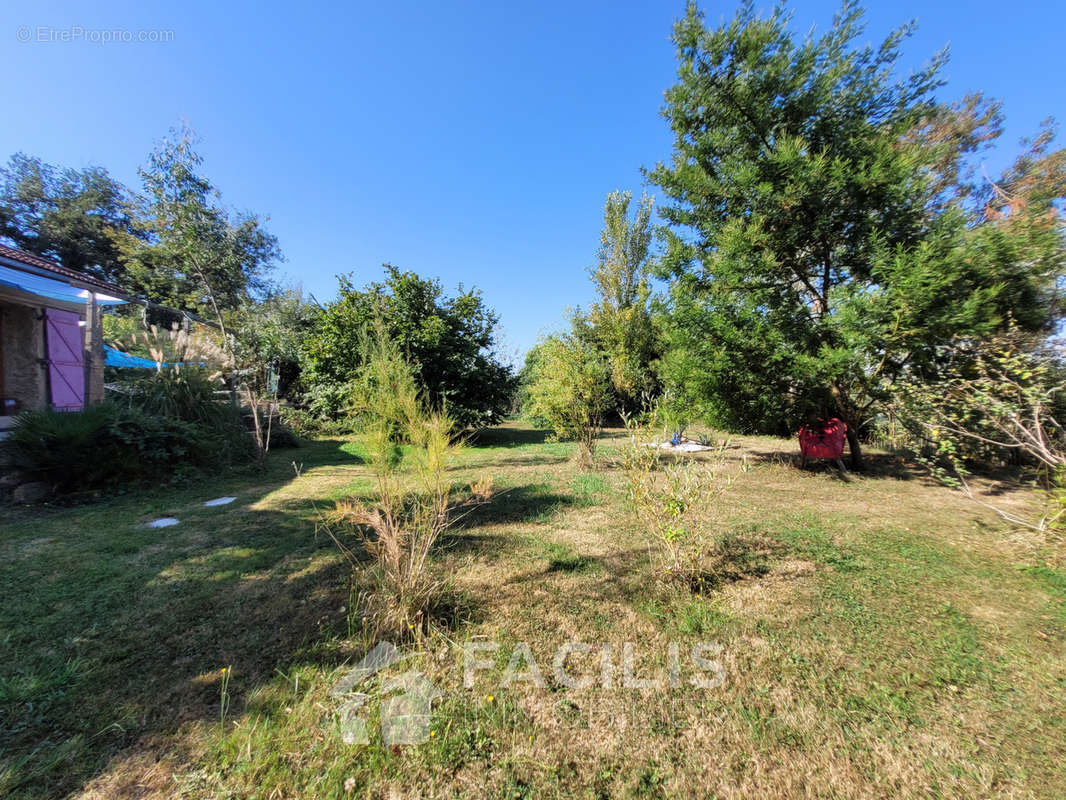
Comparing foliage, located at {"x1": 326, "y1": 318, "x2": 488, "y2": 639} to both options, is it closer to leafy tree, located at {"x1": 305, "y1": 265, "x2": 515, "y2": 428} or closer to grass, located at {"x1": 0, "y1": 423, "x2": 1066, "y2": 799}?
grass, located at {"x1": 0, "y1": 423, "x2": 1066, "y2": 799}

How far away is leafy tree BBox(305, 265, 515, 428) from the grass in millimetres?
7306

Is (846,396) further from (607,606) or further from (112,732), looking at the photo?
(112,732)

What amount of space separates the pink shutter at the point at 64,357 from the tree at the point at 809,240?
45.6 ft

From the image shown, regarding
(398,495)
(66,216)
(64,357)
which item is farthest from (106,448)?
(66,216)

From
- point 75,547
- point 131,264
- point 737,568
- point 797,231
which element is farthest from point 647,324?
point 131,264

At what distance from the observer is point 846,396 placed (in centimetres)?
658

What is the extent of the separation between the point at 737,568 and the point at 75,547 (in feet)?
20.8

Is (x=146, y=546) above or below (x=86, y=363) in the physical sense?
below

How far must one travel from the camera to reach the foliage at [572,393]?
714 cm

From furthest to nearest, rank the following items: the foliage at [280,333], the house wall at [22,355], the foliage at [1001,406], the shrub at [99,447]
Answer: the foliage at [280,333] < the house wall at [22,355] < the shrub at [99,447] < the foliage at [1001,406]

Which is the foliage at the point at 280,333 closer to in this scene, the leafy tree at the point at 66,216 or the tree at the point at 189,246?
the tree at the point at 189,246

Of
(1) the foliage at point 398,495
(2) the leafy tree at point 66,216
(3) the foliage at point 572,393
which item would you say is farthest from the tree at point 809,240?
(2) the leafy tree at point 66,216

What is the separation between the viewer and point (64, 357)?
878 centimetres

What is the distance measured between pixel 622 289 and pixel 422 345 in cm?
1075
